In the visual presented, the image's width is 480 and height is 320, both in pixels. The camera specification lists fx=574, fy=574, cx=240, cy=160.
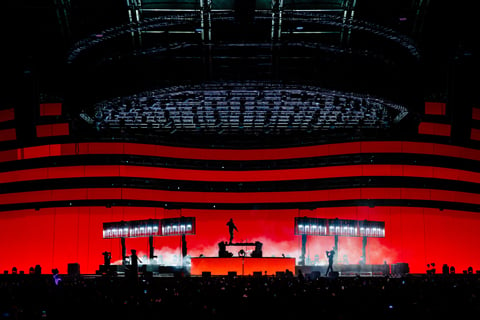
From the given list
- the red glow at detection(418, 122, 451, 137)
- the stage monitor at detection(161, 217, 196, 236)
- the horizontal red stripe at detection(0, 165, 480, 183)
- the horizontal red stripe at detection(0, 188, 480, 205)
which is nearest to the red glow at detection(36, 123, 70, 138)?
the horizontal red stripe at detection(0, 165, 480, 183)

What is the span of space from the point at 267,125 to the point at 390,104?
26.4 feet

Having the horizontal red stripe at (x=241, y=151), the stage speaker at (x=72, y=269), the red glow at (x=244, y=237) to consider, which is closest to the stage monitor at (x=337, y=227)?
the red glow at (x=244, y=237)

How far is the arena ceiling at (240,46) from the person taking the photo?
2153 cm

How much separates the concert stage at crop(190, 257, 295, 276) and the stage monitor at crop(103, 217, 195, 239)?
231 centimetres

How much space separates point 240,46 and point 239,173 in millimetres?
17392

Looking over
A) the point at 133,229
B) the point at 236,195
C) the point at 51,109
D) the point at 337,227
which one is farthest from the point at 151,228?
the point at 51,109

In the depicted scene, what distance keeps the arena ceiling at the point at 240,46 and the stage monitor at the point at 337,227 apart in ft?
32.6

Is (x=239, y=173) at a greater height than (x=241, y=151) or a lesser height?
lesser

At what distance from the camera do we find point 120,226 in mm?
35094

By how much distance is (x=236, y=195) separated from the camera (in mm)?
40469

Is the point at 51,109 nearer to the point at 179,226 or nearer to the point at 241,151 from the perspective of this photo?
the point at 241,151

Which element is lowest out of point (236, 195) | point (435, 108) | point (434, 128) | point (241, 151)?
point (236, 195)

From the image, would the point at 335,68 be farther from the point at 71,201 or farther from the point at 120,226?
the point at 71,201

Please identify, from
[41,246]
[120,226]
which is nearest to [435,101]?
[120,226]
